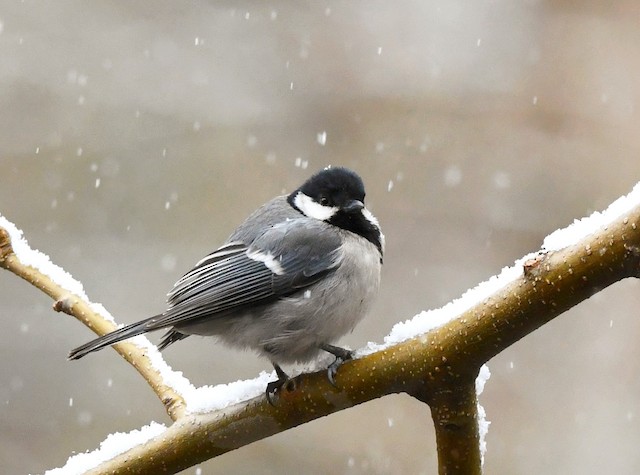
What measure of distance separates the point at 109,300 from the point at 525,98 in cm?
362

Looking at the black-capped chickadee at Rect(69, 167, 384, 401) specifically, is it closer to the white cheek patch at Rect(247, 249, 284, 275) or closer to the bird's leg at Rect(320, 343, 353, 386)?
the white cheek patch at Rect(247, 249, 284, 275)

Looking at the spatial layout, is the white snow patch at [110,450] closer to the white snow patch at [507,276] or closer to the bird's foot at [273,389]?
the bird's foot at [273,389]

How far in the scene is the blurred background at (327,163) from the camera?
601 centimetres

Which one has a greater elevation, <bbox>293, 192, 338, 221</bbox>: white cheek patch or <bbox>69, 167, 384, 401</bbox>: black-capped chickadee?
<bbox>293, 192, 338, 221</bbox>: white cheek patch

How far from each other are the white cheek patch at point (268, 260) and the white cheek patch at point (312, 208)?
0.79ft

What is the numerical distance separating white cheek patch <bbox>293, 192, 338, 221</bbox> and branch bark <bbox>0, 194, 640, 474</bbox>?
35.6 inches

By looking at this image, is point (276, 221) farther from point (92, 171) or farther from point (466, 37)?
point (466, 37)

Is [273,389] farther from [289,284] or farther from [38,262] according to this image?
[38,262]

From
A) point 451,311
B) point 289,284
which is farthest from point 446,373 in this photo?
point 289,284

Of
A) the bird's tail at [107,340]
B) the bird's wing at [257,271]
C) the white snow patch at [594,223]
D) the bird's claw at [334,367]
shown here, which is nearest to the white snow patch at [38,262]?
the bird's tail at [107,340]

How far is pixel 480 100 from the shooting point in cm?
666

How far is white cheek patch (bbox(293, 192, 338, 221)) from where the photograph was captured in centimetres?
272

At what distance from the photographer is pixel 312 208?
2.76 m

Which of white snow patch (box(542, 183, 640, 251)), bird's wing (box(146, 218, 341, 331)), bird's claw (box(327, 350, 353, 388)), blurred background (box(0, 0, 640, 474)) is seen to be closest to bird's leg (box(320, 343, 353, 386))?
bird's claw (box(327, 350, 353, 388))
